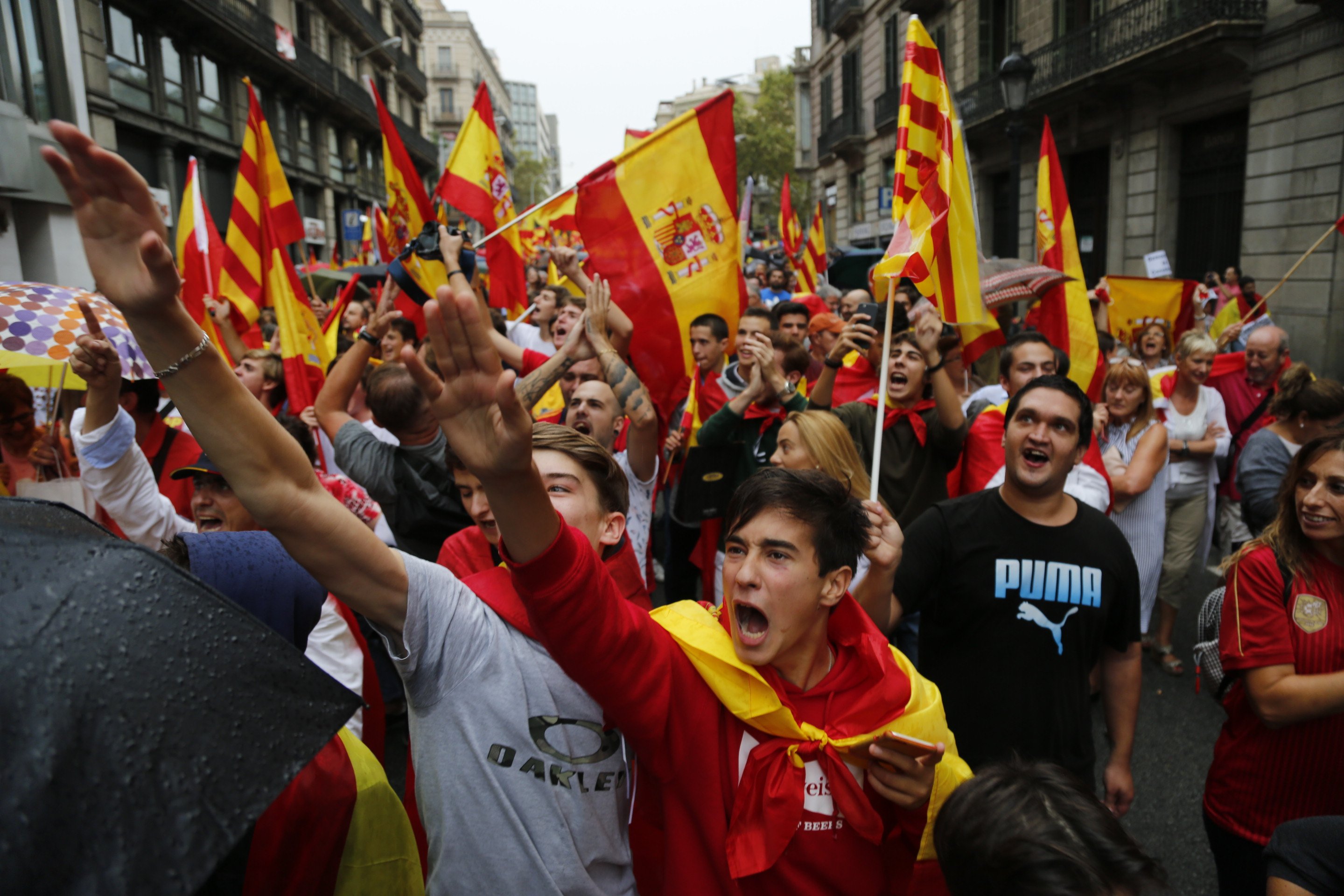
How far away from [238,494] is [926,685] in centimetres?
139

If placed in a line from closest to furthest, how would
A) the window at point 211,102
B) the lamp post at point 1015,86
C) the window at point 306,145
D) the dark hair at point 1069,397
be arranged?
the dark hair at point 1069,397, the lamp post at point 1015,86, the window at point 211,102, the window at point 306,145

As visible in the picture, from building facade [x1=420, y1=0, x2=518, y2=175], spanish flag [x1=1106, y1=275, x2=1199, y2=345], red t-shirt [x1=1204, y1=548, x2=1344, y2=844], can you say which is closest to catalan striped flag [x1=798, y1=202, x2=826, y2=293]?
spanish flag [x1=1106, y1=275, x2=1199, y2=345]

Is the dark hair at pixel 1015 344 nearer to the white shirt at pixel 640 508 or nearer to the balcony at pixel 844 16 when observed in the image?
the white shirt at pixel 640 508

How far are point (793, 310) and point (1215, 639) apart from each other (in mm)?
4888

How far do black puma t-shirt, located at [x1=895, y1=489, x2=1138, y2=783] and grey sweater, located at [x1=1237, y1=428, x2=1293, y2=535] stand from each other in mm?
1959

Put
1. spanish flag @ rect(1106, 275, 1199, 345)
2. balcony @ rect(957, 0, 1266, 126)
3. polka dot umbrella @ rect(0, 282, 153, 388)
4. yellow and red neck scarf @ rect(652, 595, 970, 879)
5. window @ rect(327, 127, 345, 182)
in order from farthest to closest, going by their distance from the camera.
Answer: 1. window @ rect(327, 127, 345, 182)
2. balcony @ rect(957, 0, 1266, 126)
3. spanish flag @ rect(1106, 275, 1199, 345)
4. polka dot umbrella @ rect(0, 282, 153, 388)
5. yellow and red neck scarf @ rect(652, 595, 970, 879)

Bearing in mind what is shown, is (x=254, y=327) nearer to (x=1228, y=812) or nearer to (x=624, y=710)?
(x=624, y=710)

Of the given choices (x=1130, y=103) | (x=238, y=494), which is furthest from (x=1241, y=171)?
(x=238, y=494)

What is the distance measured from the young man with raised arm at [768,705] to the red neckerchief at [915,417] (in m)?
2.12

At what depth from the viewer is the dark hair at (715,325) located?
4.89 m

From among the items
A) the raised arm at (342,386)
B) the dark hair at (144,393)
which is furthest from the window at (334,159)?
the raised arm at (342,386)

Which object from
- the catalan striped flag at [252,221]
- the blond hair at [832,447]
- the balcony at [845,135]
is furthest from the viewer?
the balcony at [845,135]

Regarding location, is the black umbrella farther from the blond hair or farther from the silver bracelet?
the blond hair

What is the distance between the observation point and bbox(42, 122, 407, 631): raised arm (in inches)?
42.0
